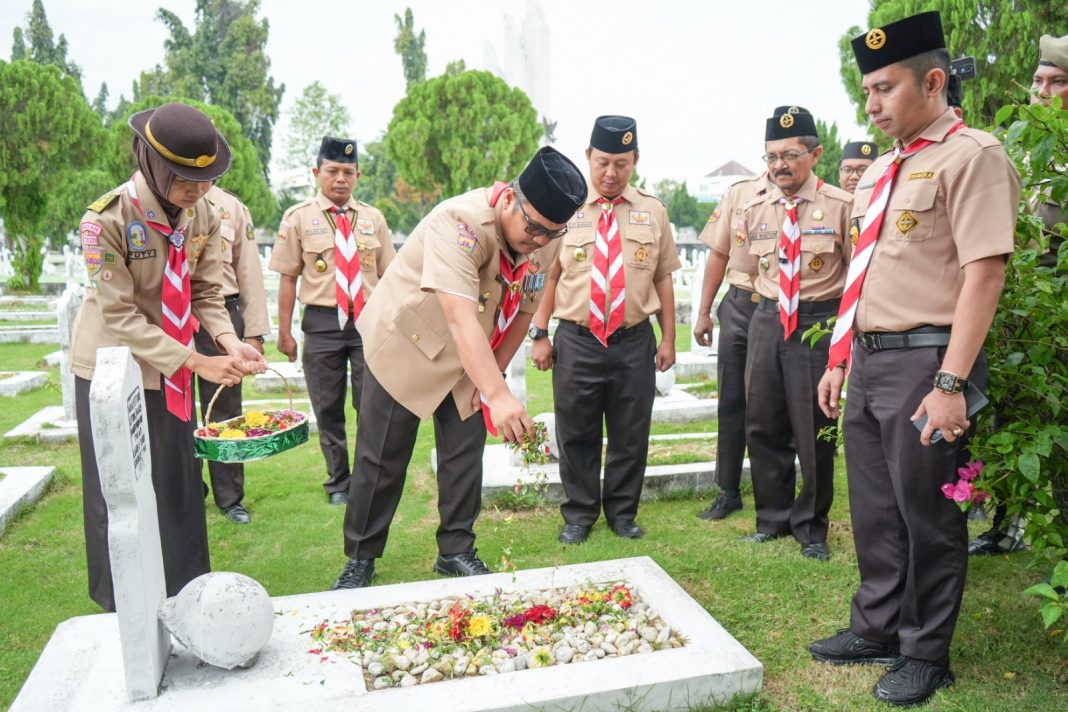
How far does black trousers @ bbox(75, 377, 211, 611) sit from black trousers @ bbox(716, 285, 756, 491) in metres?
3.00

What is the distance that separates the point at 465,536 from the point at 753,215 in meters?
2.38

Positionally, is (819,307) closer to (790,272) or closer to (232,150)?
(790,272)

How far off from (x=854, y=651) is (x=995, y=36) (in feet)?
33.3

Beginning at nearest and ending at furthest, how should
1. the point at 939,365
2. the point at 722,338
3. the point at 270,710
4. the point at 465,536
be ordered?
the point at 270,710, the point at 939,365, the point at 465,536, the point at 722,338

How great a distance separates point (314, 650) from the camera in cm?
288

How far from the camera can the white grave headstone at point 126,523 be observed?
2.45 meters

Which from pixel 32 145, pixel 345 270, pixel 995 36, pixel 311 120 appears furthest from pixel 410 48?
pixel 345 270

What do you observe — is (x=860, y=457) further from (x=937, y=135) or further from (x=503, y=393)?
(x=503, y=393)

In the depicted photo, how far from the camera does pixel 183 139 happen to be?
2922 millimetres

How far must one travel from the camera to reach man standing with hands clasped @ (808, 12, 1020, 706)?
260 cm

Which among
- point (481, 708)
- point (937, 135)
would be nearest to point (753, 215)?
point (937, 135)

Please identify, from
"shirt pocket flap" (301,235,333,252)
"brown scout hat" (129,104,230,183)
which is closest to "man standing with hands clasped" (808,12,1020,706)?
"brown scout hat" (129,104,230,183)

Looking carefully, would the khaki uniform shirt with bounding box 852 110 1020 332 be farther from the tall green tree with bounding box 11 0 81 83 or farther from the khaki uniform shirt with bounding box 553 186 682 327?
the tall green tree with bounding box 11 0 81 83

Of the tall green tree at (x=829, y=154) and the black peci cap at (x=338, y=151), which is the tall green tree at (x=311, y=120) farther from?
the black peci cap at (x=338, y=151)
